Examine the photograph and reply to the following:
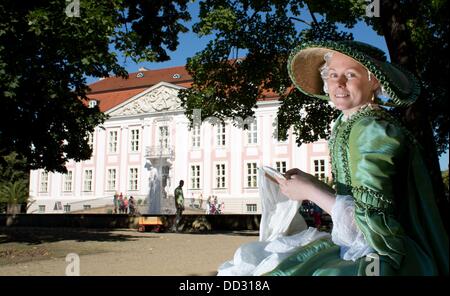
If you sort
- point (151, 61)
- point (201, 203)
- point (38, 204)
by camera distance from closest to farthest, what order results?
point (151, 61) < point (201, 203) < point (38, 204)

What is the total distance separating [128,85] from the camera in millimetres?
56625

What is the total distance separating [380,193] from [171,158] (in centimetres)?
4487

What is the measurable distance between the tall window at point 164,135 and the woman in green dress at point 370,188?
146ft

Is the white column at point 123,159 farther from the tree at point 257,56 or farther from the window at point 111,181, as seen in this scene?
the tree at point 257,56

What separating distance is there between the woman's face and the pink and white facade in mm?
37584

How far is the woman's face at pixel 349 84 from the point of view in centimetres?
217

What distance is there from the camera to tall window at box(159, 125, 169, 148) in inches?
1822

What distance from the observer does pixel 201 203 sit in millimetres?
41094

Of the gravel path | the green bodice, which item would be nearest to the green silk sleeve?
the green bodice

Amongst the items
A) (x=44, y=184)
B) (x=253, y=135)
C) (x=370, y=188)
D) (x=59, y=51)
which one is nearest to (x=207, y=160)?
(x=253, y=135)

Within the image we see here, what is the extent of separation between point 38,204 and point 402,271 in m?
54.7

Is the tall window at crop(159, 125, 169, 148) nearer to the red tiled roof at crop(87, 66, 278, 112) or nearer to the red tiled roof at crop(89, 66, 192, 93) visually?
the red tiled roof at crop(87, 66, 278, 112)
